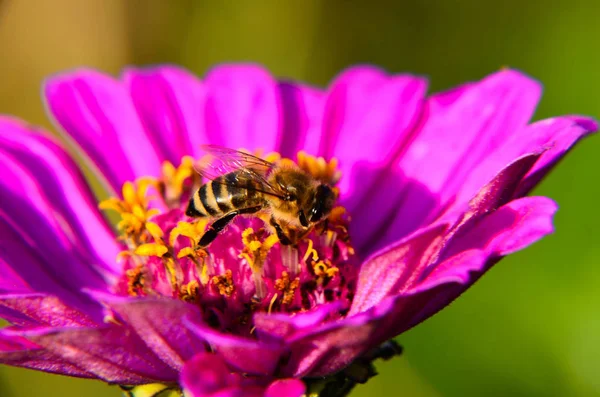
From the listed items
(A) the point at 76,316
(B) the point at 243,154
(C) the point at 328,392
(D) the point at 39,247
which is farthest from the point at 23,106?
(C) the point at 328,392

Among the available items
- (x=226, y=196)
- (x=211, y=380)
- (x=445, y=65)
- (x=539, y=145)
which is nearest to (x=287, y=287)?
(x=226, y=196)

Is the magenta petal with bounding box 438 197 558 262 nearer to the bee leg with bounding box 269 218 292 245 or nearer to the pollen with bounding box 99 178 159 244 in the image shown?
the bee leg with bounding box 269 218 292 245

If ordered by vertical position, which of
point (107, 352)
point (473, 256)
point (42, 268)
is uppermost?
point (473, 256)

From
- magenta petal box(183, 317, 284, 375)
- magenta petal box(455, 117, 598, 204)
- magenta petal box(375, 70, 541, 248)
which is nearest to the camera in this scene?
magenta petal box(183, 317, 284, 375)

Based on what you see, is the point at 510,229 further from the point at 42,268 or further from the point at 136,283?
the point at 42,268

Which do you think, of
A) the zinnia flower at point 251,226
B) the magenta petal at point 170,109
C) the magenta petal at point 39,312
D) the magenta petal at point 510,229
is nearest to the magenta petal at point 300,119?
the zinnia flower at point 251,226

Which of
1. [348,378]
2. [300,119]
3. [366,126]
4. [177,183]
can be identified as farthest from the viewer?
[300,119]

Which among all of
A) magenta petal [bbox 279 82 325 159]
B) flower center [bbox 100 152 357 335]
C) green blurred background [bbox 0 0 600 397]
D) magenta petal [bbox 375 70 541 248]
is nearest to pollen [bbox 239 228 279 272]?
flower center [bbox 100 152 357 335]
